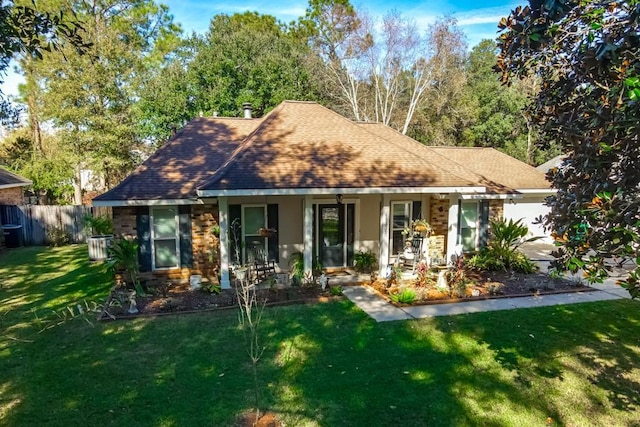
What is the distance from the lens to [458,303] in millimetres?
9023

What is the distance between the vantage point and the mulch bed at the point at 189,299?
27.6ft

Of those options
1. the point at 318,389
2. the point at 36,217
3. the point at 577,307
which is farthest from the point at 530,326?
the point at 36,217

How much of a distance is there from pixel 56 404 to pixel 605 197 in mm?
6275

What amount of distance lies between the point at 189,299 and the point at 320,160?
15.4 feet

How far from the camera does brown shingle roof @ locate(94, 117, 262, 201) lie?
10.1 meters

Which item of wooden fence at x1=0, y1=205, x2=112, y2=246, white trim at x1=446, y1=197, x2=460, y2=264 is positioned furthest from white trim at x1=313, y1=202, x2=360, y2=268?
wooden fence at x1=0, y1=205, x2=112, y2=246

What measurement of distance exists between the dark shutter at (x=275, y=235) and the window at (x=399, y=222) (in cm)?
342

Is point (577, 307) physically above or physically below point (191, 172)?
below

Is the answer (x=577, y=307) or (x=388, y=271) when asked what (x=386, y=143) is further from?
(x=577, y=307)

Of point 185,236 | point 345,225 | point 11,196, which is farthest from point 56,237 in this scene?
point 345,225

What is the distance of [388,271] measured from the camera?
1042cm

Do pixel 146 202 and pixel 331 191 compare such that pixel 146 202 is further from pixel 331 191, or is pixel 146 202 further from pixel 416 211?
pixel 416 211

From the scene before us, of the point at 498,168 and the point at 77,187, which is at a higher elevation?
the point at 498,168

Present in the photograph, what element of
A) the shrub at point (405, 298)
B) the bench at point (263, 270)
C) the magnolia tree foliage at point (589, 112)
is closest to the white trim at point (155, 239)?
the bench at point (263, 270)
